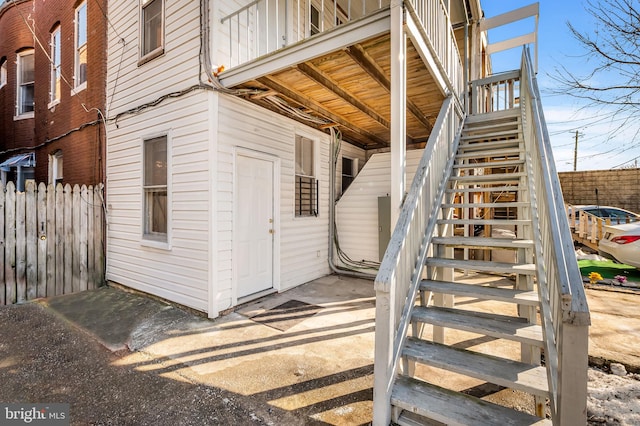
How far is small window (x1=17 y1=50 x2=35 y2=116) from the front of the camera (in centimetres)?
877

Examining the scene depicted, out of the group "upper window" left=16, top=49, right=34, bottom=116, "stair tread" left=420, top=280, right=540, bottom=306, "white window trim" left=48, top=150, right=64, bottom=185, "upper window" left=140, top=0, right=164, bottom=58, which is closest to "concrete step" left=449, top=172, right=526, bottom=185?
"stair tread" left=420, top=280, right=540, bottom=306

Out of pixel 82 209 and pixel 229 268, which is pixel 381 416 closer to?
pixel 229 268

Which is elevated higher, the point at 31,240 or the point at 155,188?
the point at 155,188

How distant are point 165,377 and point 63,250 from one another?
4.29m

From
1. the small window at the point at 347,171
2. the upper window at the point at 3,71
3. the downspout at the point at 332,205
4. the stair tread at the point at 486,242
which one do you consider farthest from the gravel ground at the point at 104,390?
the upper window at the point at 3,71

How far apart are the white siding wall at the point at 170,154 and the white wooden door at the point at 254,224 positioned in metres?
0.59

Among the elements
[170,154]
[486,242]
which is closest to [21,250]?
[170,154]

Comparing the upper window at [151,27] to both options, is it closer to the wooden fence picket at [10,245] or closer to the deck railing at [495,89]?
the wooden fence picket at [10,245]

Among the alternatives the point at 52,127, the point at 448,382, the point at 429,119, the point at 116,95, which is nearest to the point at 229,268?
the point at 448,382

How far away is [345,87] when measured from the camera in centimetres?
440

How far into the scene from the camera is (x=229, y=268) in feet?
14.0

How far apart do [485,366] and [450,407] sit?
0.40 meters

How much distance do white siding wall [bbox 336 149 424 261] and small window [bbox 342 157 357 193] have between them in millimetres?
672

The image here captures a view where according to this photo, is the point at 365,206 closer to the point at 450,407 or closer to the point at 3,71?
the point at 450,407
